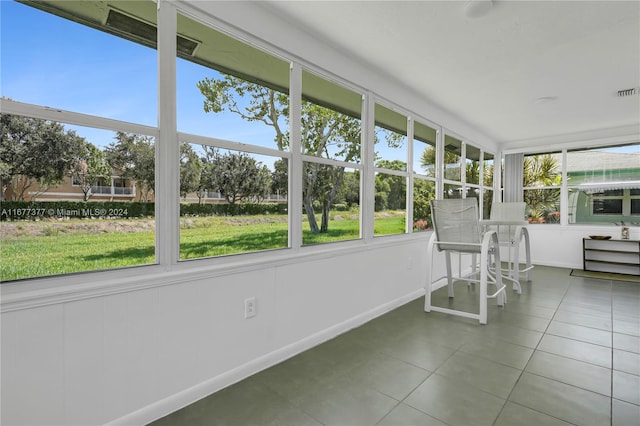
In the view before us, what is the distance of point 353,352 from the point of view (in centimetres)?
239

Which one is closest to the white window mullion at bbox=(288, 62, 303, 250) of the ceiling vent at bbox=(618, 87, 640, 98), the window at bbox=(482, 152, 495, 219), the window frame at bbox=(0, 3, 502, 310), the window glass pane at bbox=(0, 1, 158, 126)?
the window frame at bbox=(0, 3, 502, 310)

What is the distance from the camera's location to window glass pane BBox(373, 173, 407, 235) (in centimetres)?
345

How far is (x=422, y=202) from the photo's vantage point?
4328mm

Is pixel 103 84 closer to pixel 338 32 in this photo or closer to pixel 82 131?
pixel 82 131

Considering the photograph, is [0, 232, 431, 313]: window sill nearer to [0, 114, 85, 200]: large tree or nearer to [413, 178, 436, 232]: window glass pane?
[0, 114, 85, 200]: large tree

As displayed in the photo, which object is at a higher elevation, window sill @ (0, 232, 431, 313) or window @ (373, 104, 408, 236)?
window @ (373, 104, 408, 236)

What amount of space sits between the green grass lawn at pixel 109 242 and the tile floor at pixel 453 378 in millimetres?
899

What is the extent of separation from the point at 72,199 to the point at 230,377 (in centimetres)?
138

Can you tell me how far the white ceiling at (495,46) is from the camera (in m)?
2.21

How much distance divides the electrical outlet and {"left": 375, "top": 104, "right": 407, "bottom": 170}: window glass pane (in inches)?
79.9

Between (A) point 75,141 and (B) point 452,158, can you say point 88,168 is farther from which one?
(B) point 452,158

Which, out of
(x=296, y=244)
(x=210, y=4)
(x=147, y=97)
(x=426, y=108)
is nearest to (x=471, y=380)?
(x=296, y=244)

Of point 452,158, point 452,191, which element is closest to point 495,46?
point 452,158

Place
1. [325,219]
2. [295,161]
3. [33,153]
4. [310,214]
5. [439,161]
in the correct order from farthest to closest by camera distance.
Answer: [439,161] < [325,219] < [310,214] < [295,161] < [33,153]
